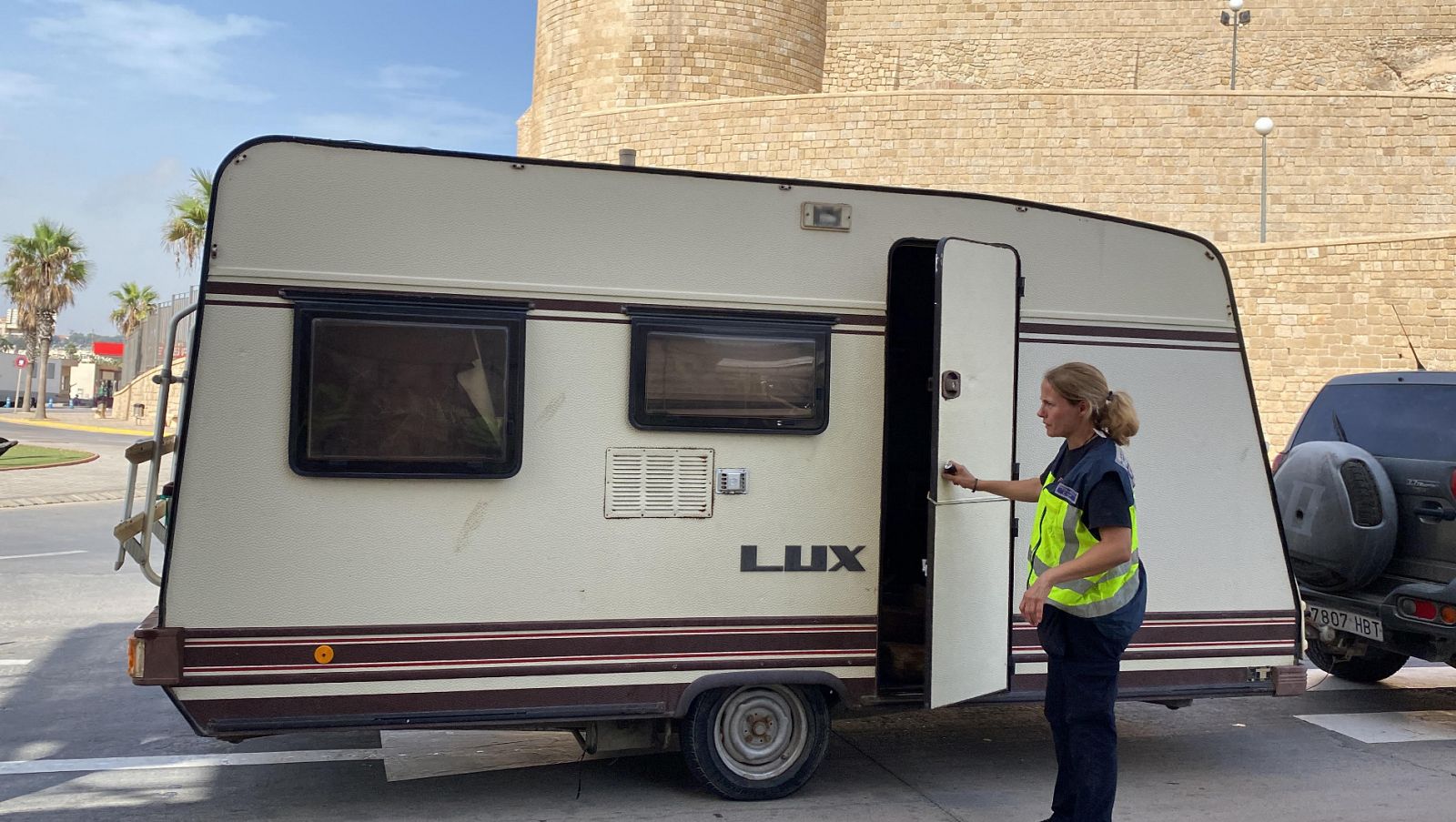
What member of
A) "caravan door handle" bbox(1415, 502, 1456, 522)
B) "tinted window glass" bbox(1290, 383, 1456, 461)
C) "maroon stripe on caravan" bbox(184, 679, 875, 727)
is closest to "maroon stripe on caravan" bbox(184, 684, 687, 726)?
"maroon stripe on caravan" bbox(184, 679, 875, 727)

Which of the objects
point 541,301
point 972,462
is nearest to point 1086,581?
point 972,462

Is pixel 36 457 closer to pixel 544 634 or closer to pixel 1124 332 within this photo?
pixel 544 634

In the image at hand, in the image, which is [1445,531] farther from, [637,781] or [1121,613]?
[637,781]

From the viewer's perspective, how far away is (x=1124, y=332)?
5438 millimetres

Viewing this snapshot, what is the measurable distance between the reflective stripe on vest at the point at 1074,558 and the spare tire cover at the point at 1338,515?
2860mm

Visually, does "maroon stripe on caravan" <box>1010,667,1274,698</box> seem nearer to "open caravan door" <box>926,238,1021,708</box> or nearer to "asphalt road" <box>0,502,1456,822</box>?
"open caravan door" <box>926,238,1021,708</box>

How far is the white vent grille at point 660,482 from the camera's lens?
4801 mm

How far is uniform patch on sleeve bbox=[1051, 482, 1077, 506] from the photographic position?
419 cm

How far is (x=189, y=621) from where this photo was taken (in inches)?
173

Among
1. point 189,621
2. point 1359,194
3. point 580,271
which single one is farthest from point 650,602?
point 1359,194

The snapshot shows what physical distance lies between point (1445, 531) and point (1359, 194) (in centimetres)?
2943

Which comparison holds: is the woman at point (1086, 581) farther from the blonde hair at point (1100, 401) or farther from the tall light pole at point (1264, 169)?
the tall light pole at point (1264, 169)

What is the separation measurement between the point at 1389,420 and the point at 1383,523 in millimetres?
823

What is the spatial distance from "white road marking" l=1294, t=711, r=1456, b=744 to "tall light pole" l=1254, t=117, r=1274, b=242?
84.9 feet
